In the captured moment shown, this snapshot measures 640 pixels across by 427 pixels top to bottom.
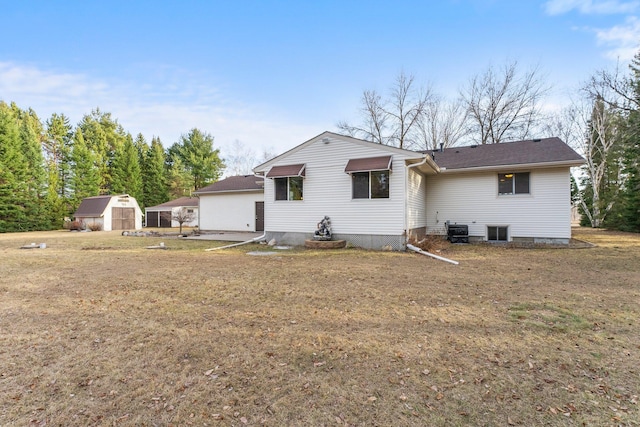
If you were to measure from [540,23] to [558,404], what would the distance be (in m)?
15.6

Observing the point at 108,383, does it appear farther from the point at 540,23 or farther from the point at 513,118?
the point at 513,118

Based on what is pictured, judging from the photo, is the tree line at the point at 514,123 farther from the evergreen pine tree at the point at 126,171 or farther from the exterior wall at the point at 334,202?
the evergreen pine tree at the point at 126,171

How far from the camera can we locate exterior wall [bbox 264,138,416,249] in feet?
32.7

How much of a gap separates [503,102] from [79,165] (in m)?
34.3

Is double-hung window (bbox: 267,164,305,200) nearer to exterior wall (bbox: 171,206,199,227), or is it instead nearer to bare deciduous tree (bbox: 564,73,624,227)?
exterior wall (bbox: 171,206,199,227)

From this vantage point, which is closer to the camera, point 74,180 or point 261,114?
point 261,114

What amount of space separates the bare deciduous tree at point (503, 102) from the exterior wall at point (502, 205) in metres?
12.7

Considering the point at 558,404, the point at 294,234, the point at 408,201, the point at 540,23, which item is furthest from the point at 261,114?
the point at 558,404

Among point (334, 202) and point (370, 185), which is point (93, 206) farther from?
point (370, 185)

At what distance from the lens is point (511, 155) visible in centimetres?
1155

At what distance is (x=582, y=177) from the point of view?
79.7 feet

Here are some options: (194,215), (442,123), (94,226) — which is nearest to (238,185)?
(194,215)

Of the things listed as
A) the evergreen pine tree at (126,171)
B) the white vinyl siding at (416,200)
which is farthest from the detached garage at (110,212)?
the white vinyl siding at (416,200)

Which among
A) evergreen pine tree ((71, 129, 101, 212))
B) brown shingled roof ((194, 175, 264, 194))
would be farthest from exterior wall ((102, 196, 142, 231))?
brown shingled roof ((194, 175, 264, 194))
